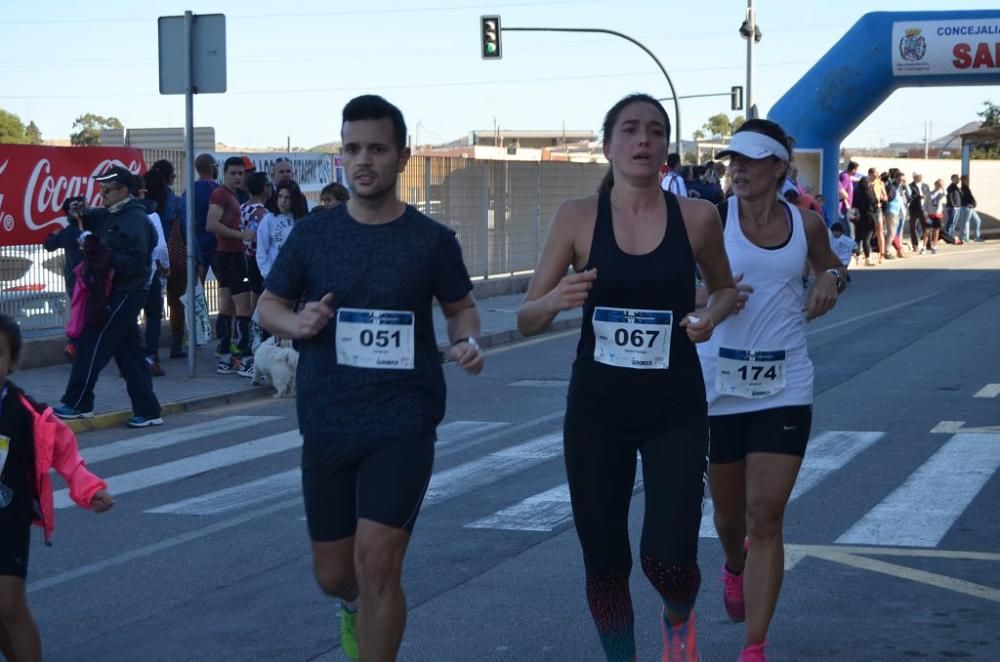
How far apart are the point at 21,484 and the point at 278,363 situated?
8.46 meters

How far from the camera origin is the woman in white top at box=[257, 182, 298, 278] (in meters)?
13.1

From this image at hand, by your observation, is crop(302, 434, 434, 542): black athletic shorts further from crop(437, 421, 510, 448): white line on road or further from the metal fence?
the metal fence

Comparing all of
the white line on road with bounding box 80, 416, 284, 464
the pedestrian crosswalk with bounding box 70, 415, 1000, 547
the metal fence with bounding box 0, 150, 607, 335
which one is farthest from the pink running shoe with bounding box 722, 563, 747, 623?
the metal fence with bounding box 0, 150, 607, 335

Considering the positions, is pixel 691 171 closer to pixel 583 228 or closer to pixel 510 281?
pixel 510 281

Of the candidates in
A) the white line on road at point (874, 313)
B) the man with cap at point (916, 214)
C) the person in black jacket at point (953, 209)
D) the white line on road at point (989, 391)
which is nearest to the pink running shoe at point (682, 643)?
the white line on road at point (989, 391)

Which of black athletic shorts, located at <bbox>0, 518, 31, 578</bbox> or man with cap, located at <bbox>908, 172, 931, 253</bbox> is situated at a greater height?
man with cap, located at <bbox>908, 172, 931, 253</bbox>

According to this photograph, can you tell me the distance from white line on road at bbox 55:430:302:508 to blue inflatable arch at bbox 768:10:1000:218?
66.2 feet

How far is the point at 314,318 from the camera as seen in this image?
4.29 m

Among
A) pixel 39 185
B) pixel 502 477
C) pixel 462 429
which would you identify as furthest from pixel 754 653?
pixel 39 185

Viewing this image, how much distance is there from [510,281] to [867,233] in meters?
10.2

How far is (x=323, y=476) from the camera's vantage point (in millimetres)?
4391

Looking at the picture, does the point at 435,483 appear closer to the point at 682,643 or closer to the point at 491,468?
the point at 491,468

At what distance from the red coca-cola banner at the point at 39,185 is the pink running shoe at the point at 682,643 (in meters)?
10.9

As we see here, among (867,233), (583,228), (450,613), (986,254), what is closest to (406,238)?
(583,228)
